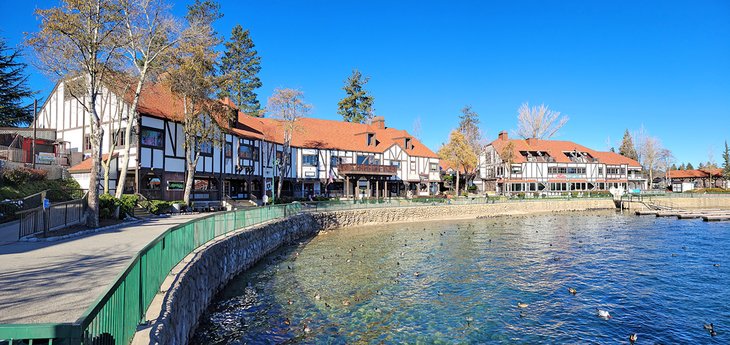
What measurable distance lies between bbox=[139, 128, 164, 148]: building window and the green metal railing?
62.1 feet

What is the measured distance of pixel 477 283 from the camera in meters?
14.5

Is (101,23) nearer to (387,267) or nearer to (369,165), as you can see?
(387,267)

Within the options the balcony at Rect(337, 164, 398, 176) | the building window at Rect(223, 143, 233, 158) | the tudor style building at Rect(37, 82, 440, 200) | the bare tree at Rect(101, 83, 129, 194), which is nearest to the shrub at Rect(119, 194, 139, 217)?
the tudor style building at Rect(37, 82, 440, 200)

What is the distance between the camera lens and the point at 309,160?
147 feet

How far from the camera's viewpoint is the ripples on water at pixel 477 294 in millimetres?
9914

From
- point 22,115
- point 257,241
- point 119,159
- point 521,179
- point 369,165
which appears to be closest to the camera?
point 257,241

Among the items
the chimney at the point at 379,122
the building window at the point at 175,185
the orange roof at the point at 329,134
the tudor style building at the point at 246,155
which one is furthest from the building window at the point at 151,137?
the chimney at the point at 379,122

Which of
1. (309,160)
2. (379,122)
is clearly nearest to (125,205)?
(309,160)

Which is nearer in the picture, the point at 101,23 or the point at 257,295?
the point at 257,295

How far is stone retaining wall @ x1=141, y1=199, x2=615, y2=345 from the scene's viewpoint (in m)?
7.17

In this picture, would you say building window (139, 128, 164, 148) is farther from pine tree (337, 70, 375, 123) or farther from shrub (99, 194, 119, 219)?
pine tree (337, 70, 375, 123)

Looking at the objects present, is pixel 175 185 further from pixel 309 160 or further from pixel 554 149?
pixel 554 149

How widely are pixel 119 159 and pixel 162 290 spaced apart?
80.8ft

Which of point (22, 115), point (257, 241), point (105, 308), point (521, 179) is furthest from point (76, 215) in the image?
point (521, 179)
